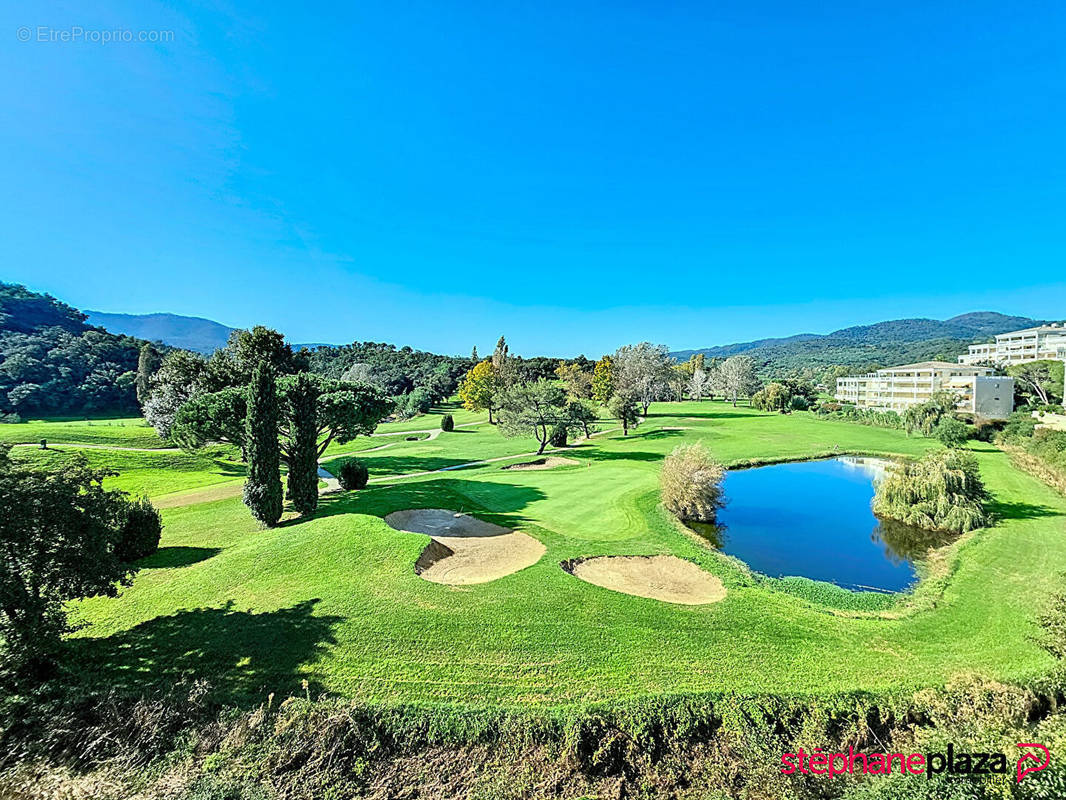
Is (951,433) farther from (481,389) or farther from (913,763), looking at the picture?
(481,389)

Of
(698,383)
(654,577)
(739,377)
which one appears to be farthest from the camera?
(698,383)

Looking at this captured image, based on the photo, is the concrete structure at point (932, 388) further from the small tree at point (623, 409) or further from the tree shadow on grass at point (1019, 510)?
the small tree at point (623, 409)

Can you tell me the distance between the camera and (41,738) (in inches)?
271

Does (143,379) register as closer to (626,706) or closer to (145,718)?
(145,718)

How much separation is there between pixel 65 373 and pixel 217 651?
7233 centimetres

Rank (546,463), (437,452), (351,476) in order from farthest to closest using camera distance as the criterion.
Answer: (437,452)
(546,463)
(351,476)

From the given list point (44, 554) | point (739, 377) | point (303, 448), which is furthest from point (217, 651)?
point (739, 377)

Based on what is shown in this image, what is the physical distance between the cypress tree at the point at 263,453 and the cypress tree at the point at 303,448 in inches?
55.1

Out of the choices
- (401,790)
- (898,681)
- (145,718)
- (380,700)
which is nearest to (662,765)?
(401,790)

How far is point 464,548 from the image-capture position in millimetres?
15430

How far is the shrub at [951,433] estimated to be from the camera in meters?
38.7

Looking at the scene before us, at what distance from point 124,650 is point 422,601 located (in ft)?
20.2

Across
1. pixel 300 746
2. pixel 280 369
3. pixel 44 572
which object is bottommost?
pixel 300 746

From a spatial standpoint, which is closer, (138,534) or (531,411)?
(138,534)
